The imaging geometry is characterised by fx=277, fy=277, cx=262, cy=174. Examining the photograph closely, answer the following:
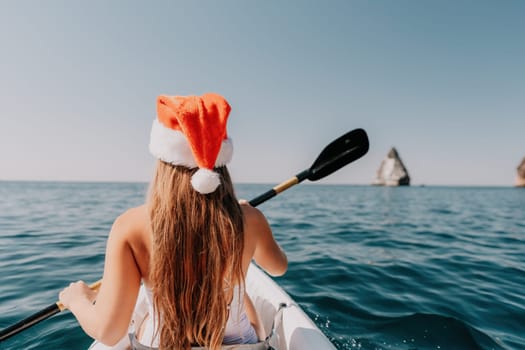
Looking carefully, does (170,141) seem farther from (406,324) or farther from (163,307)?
(406,324)

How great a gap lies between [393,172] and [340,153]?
105 meters

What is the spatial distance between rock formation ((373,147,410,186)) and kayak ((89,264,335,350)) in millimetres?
103619

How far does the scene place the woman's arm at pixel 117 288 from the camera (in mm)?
1220

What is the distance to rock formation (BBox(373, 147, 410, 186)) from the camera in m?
95.8

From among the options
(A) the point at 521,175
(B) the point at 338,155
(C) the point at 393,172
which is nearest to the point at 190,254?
(B) the point at 338,155

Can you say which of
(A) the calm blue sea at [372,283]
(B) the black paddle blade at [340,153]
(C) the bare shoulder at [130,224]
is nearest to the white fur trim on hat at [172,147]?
(C) the bare shoulder at [130,224]

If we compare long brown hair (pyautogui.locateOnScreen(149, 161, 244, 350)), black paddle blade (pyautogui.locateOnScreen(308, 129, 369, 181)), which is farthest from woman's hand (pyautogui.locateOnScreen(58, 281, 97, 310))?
black paddle blade (pyautogui.locateOnScreen(308, 129, 369, 181))

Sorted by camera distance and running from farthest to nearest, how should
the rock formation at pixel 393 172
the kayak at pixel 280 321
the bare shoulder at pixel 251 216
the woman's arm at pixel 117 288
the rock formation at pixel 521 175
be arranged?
the rock formation at pixel 393 172 < the rock formation at pixel 521 175 < the kayak at pixel 280 321 < the bare shoulder at pixel 251 216 < the woman's arm at pixel 117 288

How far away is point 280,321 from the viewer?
5.74 ft

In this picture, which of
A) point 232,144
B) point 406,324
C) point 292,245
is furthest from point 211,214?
point 292,245

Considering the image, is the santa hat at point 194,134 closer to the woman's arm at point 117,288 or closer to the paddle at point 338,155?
the woman's arm at point 117,288

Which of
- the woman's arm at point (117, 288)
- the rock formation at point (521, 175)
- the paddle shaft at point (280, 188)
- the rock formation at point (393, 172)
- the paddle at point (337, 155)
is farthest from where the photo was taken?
the rock formation at point (393, 172)

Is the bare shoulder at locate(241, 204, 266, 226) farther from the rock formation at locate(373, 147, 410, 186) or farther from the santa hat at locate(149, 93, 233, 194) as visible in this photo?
the rock formation at locate(373, 147, 410, 186)

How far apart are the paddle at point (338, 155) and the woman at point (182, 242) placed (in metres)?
1.54
